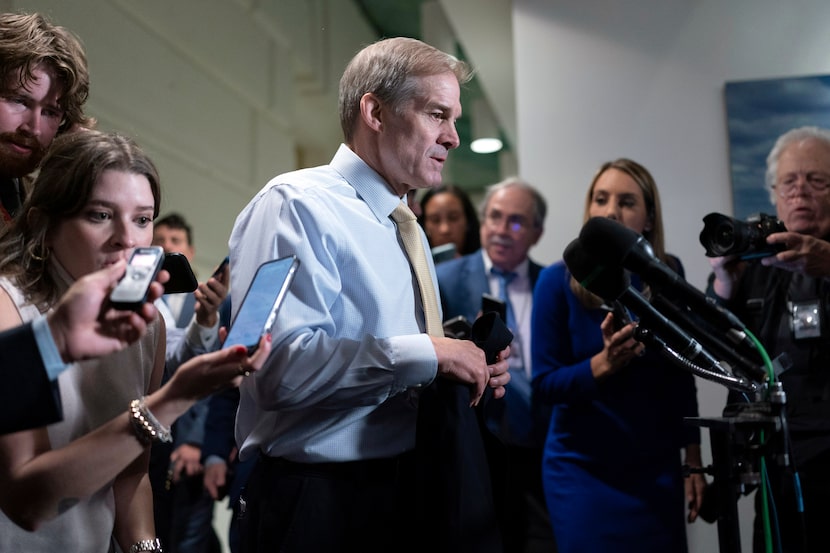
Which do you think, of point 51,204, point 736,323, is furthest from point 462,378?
point 51,204

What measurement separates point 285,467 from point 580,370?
109cm

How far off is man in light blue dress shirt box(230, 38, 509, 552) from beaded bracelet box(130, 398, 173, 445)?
33 centimetres

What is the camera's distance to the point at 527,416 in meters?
2.95

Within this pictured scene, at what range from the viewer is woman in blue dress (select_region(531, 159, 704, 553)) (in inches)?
90.0

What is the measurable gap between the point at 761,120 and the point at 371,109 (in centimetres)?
246

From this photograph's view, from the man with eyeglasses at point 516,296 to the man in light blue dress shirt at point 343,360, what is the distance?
3.02 feet

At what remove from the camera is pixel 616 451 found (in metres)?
2.34

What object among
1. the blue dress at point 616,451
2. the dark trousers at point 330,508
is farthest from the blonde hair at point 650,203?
Answer: the dark trousers at point 330,508

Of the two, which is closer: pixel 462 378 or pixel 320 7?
pixel 462 378

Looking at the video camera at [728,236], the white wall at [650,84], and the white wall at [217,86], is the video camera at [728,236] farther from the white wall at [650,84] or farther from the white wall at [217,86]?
the white wall at [650,84]

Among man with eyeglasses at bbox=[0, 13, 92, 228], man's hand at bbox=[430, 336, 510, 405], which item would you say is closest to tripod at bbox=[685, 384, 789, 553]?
man's hand at bbox=[430, 336, 510, 405]

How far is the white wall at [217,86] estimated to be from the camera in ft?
8.19

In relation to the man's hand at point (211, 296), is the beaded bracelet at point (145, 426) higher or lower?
lower

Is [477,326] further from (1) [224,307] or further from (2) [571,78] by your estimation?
(2) [571,78]
